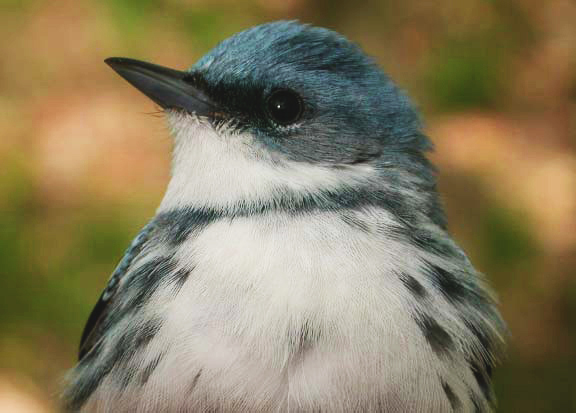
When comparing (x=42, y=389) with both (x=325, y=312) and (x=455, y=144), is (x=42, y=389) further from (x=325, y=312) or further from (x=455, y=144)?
(x=455, y=144)

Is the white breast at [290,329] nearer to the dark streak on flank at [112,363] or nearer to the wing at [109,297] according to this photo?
the dark streak on flank at [112,363]

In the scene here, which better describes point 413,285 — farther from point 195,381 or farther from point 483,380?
point 195,381

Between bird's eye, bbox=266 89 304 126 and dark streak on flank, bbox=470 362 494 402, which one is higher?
bird's eye, bbox=266 89 304 126

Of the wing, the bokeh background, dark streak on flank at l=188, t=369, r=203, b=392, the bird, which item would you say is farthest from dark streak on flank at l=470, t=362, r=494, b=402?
the bokeh background

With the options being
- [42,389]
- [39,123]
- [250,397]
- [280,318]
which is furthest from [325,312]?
[39,123]

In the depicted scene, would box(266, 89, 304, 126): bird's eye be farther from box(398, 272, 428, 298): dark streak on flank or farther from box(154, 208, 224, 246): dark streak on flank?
box(398, 272, 428, 298): dark streak on flank
